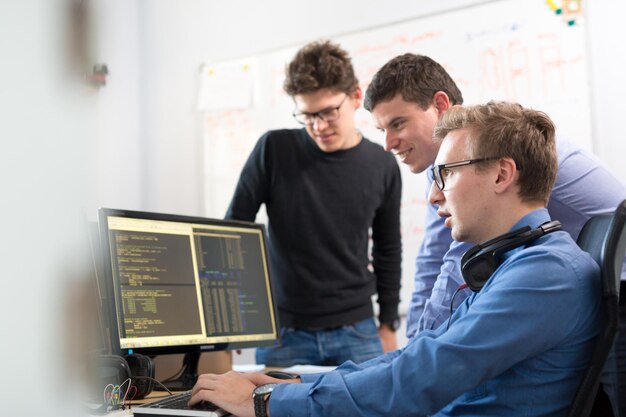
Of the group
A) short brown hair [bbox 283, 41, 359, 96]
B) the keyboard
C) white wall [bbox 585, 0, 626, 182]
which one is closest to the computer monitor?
the keyboard

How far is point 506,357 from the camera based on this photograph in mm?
964

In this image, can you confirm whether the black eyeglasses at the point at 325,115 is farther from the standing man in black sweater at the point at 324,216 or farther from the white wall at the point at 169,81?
the white wall at the point at 169,81

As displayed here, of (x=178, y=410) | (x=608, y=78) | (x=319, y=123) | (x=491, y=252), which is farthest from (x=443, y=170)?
(x=608, y=78)

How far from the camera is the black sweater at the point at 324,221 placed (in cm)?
206

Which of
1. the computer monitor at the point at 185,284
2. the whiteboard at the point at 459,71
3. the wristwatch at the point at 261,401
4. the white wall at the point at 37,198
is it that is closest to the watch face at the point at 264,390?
the wristwatch at the point at 261,401

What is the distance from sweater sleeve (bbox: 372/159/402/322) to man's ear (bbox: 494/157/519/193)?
3.64 feet

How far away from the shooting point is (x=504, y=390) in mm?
1021

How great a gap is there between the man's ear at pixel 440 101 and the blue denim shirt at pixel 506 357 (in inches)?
27.6

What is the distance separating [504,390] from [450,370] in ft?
0.41

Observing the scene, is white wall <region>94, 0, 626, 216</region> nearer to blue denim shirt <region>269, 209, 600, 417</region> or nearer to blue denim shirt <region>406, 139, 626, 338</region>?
blue denim shirt <region>406, 139, 626, 338</region>

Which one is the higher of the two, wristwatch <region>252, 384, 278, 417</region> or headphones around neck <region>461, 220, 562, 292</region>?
headphones around neck <region>461, 220, 562, 292</region>

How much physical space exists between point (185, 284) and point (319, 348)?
0.62m

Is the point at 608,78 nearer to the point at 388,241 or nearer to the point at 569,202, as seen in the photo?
the point at 388,241

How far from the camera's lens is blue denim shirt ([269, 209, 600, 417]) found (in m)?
0.97
